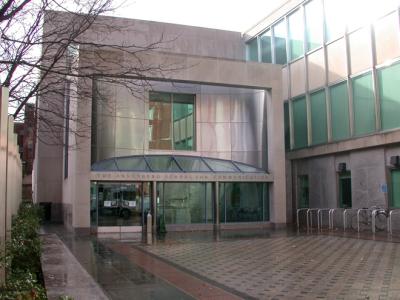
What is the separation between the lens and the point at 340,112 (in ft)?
85.4

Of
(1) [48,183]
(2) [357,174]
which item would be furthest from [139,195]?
(1) [48,183]

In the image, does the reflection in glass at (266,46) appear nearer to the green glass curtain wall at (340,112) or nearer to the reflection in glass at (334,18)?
the reflection in glass at (334,18)

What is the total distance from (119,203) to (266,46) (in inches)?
618

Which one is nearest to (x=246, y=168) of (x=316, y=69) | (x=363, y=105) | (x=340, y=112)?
(x=340, y=112)

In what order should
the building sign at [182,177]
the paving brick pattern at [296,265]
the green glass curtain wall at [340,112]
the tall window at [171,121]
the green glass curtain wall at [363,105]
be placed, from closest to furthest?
the paving brick pattern at [296,265]
the building sign at [182,177]
the green glass curtain wall at [363,105]
the green glass curtain wall at [340,112]
the tall window at [171,121]

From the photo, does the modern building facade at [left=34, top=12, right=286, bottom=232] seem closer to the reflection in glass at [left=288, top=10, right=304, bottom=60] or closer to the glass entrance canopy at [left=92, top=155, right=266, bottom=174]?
the glass entrance canopy at [left=92, top=155, right=266, bottom=174]

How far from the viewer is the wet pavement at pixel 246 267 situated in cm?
923

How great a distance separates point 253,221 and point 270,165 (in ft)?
10.0

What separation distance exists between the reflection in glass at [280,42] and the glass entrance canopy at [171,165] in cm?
835

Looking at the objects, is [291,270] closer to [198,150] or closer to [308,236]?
[308,236]

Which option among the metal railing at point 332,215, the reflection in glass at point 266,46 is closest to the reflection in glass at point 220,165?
the metal railing at point 332,215

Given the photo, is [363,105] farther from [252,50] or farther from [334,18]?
A: [252,50]

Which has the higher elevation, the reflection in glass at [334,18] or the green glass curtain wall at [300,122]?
the reflection in glass at [334,18]

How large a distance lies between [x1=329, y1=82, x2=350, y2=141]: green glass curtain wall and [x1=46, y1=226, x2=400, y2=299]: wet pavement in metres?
7.64
